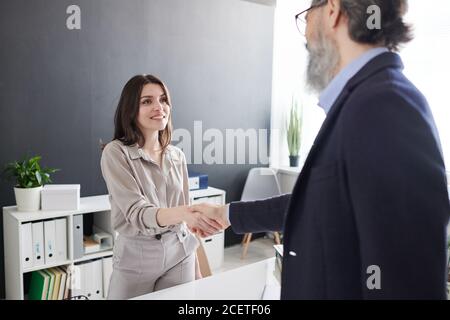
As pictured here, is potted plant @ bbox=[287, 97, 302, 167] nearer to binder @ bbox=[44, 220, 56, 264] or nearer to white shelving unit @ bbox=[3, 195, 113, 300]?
white shelving unit @ bbox=[3, 195, 113, 300]

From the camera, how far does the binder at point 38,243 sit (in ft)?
9.29

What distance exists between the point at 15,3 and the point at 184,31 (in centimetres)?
154

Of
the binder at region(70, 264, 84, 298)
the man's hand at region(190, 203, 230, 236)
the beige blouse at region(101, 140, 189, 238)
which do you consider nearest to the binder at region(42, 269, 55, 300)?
the binder at region(70, 264, 84, 298)

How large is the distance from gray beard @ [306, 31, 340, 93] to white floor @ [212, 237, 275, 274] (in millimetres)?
3112

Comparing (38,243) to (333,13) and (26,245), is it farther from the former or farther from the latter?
(333,13)

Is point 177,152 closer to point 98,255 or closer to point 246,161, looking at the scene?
point 98,255

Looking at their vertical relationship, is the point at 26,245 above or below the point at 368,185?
below

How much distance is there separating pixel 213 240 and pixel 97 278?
1.20 metres

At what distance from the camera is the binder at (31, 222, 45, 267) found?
283 centimetres

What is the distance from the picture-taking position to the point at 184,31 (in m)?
4.01

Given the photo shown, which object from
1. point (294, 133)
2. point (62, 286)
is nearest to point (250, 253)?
point (294, 133)

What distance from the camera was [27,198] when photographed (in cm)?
288
